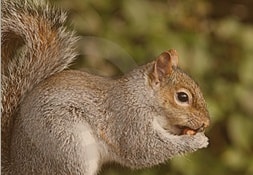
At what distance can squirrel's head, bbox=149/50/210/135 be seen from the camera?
3.66 feet

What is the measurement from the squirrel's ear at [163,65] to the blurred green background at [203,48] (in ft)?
3.02

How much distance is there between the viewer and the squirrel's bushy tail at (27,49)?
1.06 meters

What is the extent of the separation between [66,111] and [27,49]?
0.10 m

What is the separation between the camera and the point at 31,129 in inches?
41.6

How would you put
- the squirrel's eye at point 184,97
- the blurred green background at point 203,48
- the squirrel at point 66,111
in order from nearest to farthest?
the squirrel at point 66,111 < the squirrel's eye at point 184,97 < the blurred green background at point 203,48

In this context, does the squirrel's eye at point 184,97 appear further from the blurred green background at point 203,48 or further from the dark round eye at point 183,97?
the blurred green background at point 203,48

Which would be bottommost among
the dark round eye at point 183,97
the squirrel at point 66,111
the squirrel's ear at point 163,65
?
the squirrel at point 66,111

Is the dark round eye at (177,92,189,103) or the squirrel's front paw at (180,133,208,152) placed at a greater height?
the dark round eye at (177,92,189,103)

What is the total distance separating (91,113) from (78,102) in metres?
0.03

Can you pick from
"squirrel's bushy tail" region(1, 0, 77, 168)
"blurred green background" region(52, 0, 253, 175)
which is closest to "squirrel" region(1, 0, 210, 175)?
"squirrel's bushy tail" region(1, 0, 77, 168)

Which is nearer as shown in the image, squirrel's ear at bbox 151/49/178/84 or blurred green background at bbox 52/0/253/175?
squirrel's ear at bbox 151/49/178/84

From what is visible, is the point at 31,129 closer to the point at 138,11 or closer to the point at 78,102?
the point at 78,102

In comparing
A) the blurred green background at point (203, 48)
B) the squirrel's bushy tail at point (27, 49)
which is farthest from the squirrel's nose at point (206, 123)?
the blurred green background at point (203, 48)

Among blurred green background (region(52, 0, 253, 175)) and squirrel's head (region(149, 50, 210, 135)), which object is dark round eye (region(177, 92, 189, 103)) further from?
blurred green background (region(52, 0, 253, 175))
